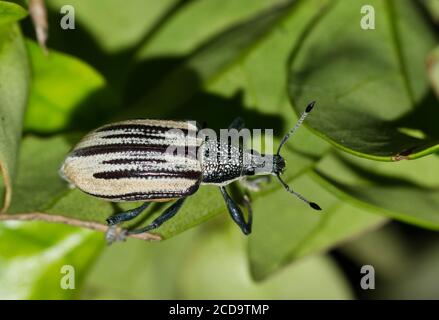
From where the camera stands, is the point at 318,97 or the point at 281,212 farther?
the point at 281,212

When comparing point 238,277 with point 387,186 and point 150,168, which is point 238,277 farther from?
point 387,186

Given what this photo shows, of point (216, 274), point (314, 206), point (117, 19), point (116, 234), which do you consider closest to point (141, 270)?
point (216, 274)

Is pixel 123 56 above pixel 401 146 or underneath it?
above

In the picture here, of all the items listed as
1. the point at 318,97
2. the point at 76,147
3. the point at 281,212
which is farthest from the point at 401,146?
the point at 76,147

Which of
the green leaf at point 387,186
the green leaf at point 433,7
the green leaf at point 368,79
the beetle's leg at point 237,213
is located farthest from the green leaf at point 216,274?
the green leaf at point 433,7

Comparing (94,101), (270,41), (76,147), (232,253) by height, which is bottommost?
(232,253)

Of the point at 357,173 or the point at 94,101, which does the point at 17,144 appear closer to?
the point at 94,101

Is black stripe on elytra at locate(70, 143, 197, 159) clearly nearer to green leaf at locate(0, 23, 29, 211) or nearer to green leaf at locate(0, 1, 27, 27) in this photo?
green leaf at locate(0, 23, 29, 211)

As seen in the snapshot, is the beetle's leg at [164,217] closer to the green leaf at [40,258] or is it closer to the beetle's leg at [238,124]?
the green leaf at [40,258]

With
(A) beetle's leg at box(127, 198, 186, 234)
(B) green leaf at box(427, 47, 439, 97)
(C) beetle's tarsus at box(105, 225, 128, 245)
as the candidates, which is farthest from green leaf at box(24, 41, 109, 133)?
(B) green leaf at box(427, 47, 439, 97)
